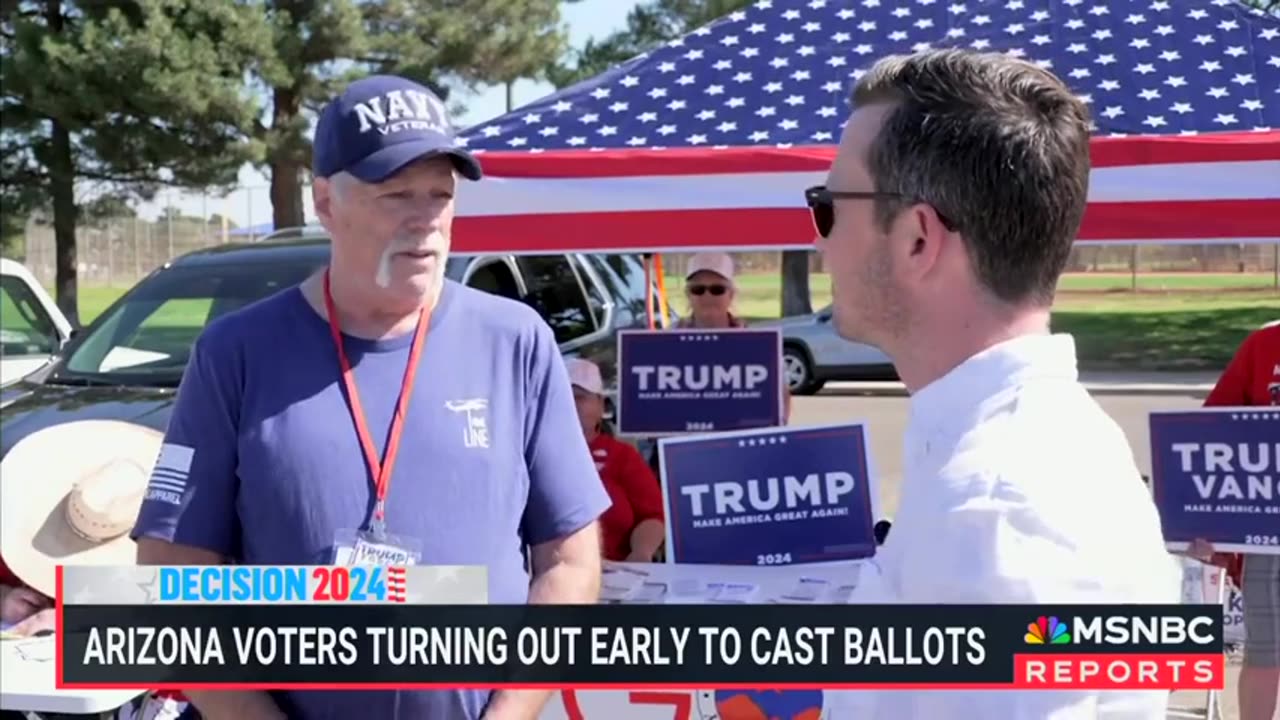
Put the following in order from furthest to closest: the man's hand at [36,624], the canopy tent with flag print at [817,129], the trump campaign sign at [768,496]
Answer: the trump campaign sign at [768,496] → the canopy tent with flag print at [817,129] → the man's hand at [36,624]

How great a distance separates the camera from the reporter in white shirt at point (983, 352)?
3.89 feet

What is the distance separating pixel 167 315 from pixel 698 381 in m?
2.83

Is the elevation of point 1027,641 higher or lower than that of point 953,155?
lower

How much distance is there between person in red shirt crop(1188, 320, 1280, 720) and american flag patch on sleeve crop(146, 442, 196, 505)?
11.7 feet

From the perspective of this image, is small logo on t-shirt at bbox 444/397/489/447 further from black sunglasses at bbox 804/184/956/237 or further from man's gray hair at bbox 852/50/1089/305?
man's gray hair at bbox 852/50/1089/305

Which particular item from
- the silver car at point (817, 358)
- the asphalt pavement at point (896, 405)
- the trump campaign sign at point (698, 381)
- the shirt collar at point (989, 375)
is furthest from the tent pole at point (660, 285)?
the silver car at point (817, 358)

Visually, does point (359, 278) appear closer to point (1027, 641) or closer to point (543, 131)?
point (1027, 641)

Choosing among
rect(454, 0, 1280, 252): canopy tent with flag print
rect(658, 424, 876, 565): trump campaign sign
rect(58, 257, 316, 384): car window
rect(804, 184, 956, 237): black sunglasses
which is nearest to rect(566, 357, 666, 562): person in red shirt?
rect(658, 424, 876, 565): trump campaign sign

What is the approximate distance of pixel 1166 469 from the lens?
4574mm

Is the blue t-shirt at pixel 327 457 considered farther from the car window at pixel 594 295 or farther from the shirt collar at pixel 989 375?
the car window at pixel 594 295

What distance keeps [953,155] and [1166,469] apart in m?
3.63

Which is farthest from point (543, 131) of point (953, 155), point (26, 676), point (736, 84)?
point (953, 155)

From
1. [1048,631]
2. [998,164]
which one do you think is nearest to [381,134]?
[998,164]

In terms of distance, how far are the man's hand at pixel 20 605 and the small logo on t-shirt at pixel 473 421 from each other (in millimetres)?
2504
